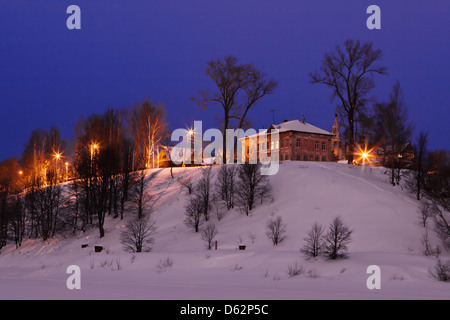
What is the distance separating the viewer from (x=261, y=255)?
62.6 ft

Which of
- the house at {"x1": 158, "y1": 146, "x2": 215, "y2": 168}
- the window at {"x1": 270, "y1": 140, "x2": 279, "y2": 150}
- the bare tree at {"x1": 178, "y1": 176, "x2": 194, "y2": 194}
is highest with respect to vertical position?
the window at {"x1": 270, "y1": 140, "x2": 279, "y2": 150}

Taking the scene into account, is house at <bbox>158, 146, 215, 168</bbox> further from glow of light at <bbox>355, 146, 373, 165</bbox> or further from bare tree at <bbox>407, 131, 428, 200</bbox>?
bare tree at <bbox>407, 131, 428, 200</bbox>

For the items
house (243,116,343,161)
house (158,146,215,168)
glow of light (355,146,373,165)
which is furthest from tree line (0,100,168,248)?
glow of light (355,146,373,165)

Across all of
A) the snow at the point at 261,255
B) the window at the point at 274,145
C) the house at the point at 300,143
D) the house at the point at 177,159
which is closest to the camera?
the snow at the point at 261,255

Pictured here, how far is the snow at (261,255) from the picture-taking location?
11.5 metres

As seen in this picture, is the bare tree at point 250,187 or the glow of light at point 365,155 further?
the glow of light at point 365,155

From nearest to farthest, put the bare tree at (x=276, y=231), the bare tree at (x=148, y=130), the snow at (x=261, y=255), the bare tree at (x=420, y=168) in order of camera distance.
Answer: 1. the snow at (x=261, y=255)
2. the bare tree at (x=276, y=231)
3. the bare tree at (x=420, y=168)
4. the bare tree at (x=148, y=130)

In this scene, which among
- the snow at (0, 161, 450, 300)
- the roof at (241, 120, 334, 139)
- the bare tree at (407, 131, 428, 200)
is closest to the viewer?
the snow at (0, 161, 450, 300)

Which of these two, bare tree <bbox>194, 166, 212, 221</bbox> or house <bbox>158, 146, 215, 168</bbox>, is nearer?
bare tree <bbox>194, 166, 212, 221</bbox>

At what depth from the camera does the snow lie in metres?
11.5

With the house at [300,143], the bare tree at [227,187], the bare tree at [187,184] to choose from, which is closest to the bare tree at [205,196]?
the bare tree at [227,187]

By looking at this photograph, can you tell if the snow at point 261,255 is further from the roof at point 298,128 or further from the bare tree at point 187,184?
the roof at point 298,128

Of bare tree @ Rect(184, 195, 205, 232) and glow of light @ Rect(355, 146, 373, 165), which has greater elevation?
glow of light @ Rect(355, 146, 373, 165)
